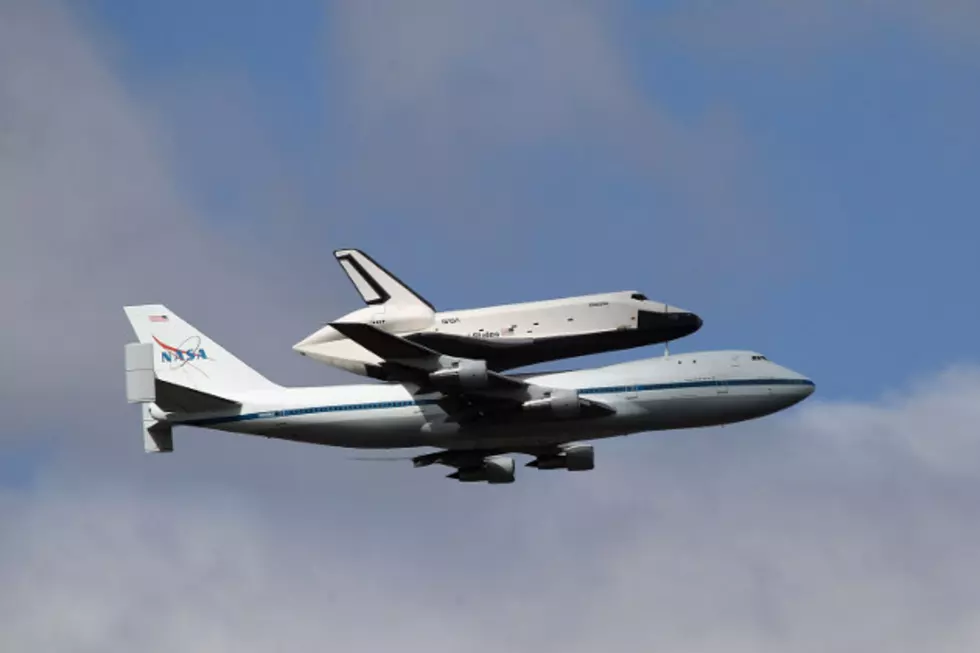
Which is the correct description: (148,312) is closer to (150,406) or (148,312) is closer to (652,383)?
(150,406)

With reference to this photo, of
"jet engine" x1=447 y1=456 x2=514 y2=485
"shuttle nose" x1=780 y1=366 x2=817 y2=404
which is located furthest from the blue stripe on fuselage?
"jet engine" x1=447 y1=456 x2=514 y2=485

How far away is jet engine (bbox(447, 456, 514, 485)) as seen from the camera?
81562 millimetres

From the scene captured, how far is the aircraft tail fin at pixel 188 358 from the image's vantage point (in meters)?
Answer: 79.5

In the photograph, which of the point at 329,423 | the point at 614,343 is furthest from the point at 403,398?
the point at 614,343

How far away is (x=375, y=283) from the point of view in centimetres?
7719

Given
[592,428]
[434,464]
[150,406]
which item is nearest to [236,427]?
[150,406]

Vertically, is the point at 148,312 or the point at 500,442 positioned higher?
the point at 148,312

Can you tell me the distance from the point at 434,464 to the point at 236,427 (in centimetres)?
904

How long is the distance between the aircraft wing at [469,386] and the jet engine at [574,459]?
17.8 ft

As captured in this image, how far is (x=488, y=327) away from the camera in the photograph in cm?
7444

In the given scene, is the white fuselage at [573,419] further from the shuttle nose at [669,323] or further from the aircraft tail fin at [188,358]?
the aircraft tail fin at [188,358]

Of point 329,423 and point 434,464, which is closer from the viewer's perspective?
point 329,423

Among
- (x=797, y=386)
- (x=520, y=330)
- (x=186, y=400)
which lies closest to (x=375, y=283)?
(x=520, y=330)

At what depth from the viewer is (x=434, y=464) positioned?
A: 81.5 m
